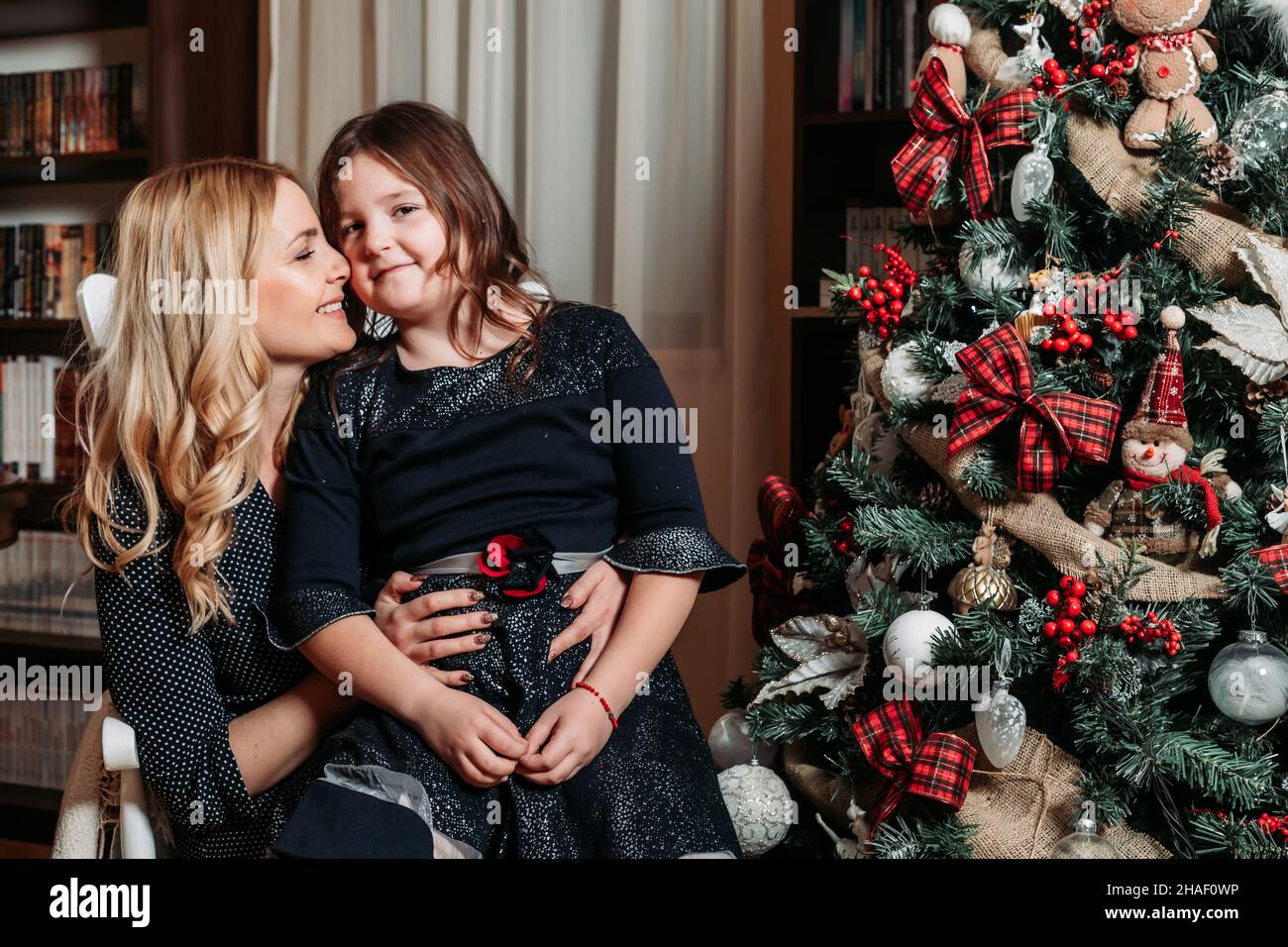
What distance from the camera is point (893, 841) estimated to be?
45.4 inches

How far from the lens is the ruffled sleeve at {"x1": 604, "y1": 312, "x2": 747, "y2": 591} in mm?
1227

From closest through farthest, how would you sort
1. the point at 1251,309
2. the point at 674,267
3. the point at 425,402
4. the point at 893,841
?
the point at 1251,309
the point at 893,841
the point at 425,402
the point at 674,267

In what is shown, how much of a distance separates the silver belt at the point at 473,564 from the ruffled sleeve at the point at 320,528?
3.1 inches

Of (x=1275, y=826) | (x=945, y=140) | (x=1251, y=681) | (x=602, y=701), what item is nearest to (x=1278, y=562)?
(x=1251, y=681)

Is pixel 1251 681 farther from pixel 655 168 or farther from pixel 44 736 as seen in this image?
pixel 44 736

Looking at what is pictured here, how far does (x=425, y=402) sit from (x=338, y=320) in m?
0.14

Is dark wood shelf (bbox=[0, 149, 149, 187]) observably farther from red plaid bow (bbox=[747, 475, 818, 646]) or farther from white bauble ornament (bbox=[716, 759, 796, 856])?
white bauble ornament (bbox=[716, 759, 796, 856])

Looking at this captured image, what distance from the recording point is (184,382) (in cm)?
124

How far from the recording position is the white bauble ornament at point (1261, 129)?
1.07m

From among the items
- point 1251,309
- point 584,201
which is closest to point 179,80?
point 584,201

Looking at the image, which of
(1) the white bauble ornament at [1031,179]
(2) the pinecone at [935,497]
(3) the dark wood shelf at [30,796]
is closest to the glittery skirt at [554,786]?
(2) the pinecone at [935,497]
